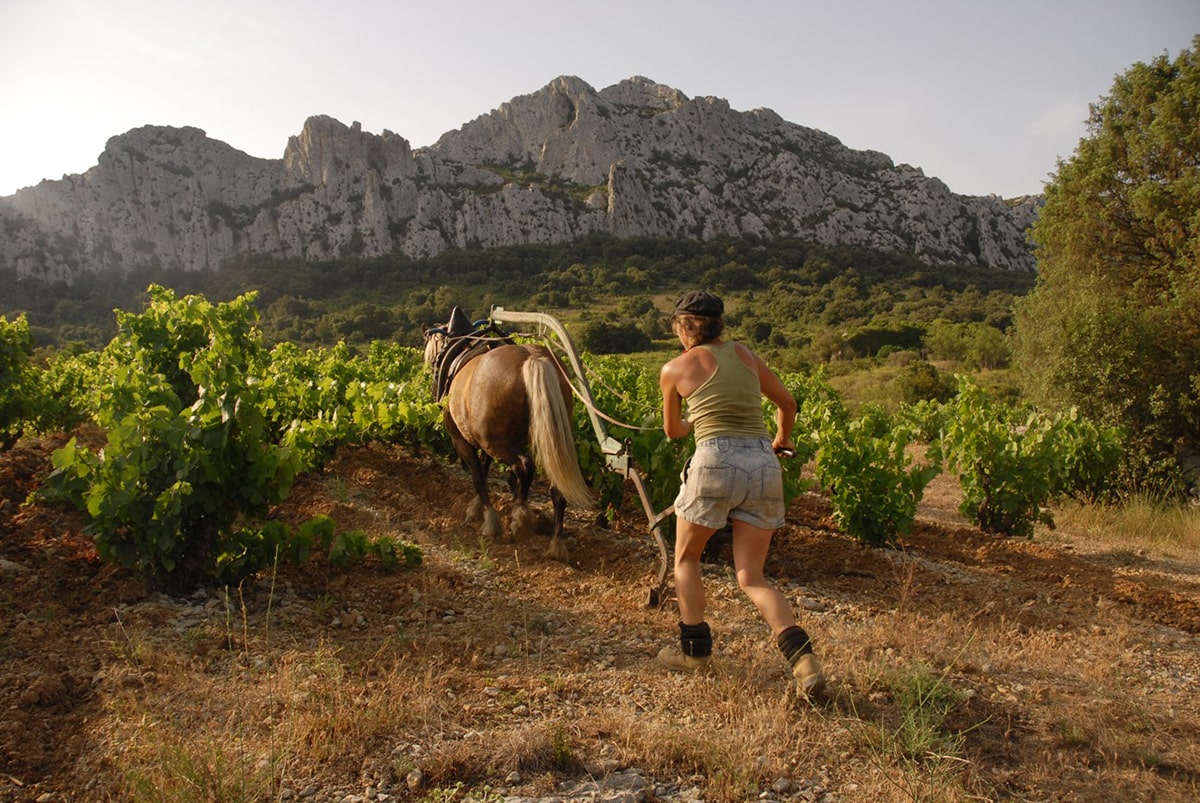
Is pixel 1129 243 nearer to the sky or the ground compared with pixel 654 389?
nearer to the sky

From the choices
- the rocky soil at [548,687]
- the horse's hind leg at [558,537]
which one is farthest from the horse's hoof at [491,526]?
the horse's hind leg at [558,537]

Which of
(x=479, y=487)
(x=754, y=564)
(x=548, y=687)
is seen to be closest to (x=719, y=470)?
(x=754, y=564)

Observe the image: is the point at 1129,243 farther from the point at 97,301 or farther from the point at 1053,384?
the point at 97,301

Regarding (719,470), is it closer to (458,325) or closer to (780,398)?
(780,398)

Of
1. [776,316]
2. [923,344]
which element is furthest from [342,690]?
[776,316]

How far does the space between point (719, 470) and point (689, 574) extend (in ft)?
1.84

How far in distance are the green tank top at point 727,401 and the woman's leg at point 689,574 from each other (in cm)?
47

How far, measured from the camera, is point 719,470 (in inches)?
126

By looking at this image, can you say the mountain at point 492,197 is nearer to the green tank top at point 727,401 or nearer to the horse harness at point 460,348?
the horse harness at point 460,348

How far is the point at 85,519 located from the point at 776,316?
57.8 meters

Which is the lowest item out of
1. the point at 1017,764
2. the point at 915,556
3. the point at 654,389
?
the point at 915,556

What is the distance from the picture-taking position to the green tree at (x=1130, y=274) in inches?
433

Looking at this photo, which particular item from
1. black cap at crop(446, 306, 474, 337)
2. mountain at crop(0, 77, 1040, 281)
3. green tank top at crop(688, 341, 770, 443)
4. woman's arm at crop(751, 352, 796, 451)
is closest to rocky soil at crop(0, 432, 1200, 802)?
woman's arm at crop(751, 352, 796, 451)

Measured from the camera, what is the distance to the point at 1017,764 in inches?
109
